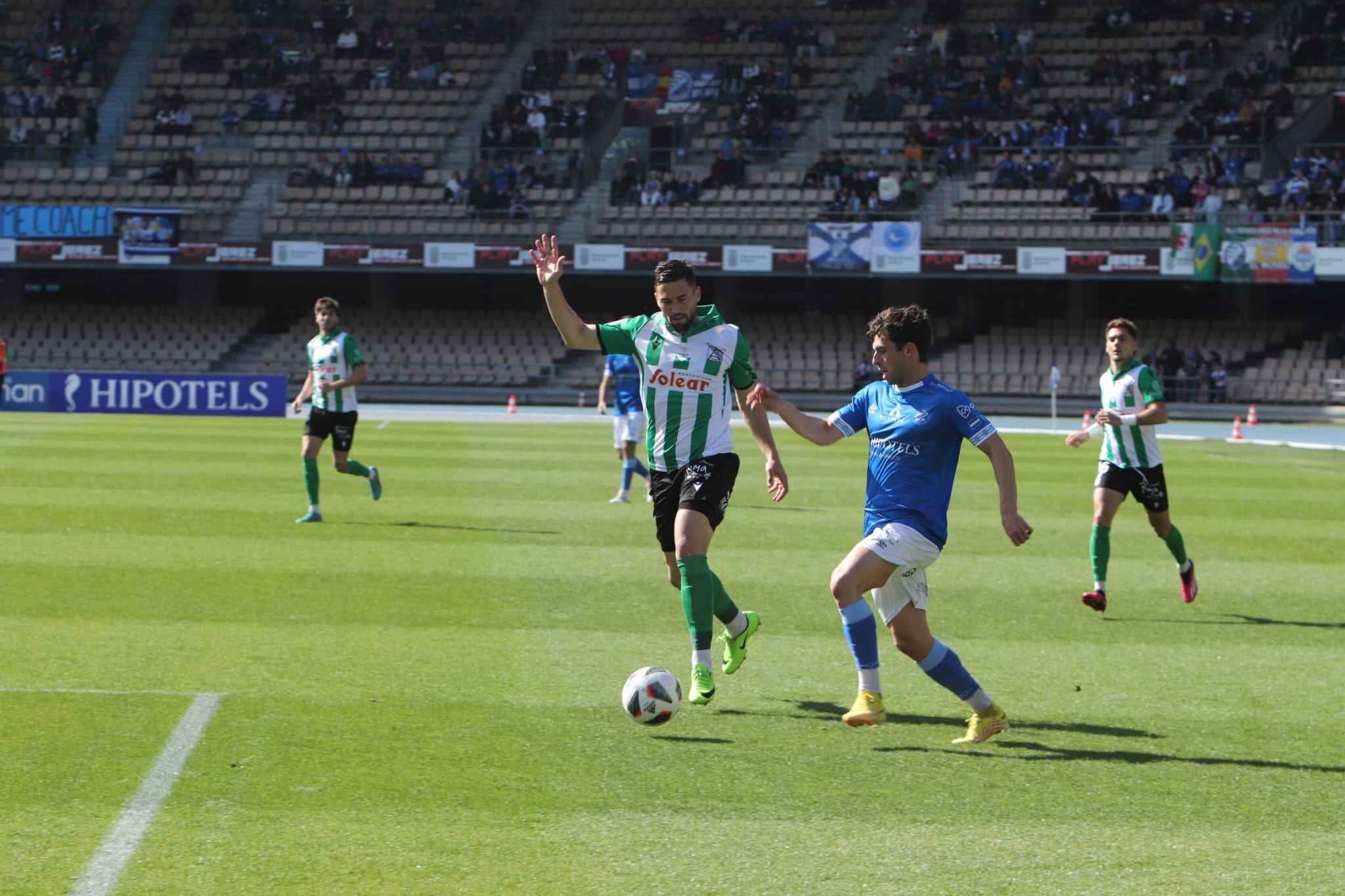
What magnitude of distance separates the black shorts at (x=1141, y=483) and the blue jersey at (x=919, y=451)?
472 centimetres

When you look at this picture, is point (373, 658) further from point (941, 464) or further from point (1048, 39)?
point (1048, 39)

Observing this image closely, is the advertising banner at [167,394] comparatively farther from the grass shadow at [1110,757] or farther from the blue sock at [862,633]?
the grass shadow at [1110,757]

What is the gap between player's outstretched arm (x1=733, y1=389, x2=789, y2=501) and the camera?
7.23m

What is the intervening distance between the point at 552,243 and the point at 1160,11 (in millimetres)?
48707

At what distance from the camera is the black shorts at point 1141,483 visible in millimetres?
10961

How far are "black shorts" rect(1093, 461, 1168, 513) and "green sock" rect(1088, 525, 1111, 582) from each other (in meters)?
0.39

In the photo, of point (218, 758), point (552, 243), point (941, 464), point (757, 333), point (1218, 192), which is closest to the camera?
point (218, 758)

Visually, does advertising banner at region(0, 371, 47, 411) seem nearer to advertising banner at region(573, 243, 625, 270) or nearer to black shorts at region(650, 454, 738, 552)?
advertising banner at region(573, 243, 625, 270)

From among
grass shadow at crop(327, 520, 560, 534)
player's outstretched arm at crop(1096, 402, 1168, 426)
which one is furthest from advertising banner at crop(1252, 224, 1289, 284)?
player's outstretched arm at crop(1096, 402, 1168, 426)

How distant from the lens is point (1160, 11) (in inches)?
1962

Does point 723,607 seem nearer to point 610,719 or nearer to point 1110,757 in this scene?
point 610,719

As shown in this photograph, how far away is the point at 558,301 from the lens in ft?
23.9

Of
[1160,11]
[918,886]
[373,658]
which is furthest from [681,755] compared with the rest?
[1160,11]

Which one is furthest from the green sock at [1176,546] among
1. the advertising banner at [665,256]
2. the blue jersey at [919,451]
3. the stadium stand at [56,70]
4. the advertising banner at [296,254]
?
the stadium stand at [56,70]
